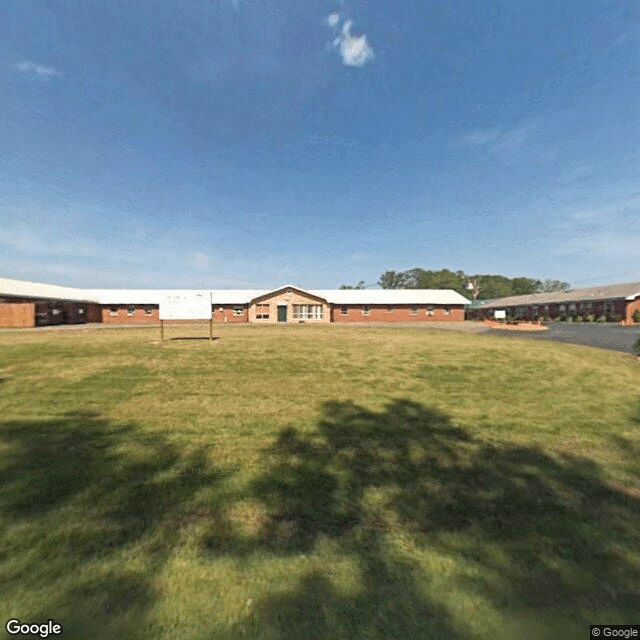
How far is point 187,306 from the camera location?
52.5ft

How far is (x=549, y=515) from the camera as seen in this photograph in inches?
146

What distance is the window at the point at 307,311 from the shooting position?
4212 cm

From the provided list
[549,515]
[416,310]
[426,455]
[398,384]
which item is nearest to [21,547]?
[426,455]

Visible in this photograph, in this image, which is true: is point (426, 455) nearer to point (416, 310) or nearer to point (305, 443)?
point (305, 443)

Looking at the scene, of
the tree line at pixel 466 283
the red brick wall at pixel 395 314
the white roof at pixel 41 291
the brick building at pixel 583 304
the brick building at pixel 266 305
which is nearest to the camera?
the white roof at pixel 41 291

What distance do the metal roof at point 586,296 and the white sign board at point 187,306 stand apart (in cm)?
4868

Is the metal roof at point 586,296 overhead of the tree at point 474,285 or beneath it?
beneath

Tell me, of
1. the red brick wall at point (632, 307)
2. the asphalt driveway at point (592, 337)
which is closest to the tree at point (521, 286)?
the red brick wall at point (632, 307)

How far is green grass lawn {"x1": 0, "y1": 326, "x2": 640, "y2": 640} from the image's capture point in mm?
2408

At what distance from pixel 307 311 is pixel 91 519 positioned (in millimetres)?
39274

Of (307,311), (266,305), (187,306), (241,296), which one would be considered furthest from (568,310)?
(187,306)

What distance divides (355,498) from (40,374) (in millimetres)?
9801

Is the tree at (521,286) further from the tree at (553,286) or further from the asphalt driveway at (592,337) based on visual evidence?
the asphalt driveway at (592,337)

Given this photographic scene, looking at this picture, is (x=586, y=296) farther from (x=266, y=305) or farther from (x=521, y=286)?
(x=521, y=286)
